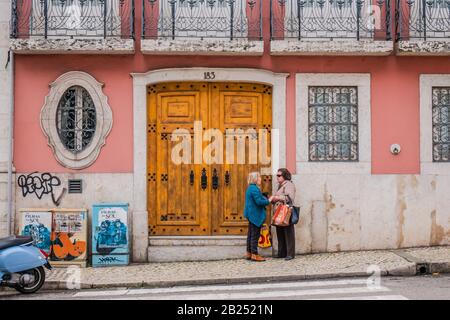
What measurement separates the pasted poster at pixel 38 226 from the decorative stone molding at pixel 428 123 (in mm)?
6956

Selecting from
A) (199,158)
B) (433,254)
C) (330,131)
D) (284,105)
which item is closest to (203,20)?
(284,105)

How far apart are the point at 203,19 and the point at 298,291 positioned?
5814 millimetres

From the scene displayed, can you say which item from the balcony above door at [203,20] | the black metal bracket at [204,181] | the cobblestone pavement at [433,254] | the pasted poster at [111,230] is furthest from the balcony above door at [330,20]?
the pasted poster at [111,230]

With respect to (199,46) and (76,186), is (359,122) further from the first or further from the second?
(76,186)

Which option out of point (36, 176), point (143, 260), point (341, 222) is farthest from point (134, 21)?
point (341, 222)

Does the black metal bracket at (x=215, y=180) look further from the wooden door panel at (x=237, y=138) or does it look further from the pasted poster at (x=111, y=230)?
the pasted poster at (x=111, y=230)

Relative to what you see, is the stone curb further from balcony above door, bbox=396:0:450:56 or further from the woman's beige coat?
balcony above door, bbox=396:0:450:56

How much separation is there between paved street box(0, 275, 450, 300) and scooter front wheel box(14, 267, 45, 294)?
0.11 meters

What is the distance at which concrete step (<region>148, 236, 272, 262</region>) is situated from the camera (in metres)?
13.0

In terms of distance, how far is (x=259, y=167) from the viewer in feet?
43.8

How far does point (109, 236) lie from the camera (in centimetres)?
1251

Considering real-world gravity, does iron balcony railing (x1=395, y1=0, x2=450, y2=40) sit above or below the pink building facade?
above

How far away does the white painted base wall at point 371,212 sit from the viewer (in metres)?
13.2

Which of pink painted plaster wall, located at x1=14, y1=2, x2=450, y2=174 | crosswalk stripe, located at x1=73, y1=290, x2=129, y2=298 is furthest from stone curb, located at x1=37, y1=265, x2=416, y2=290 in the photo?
pink painted plaster wall, located at x1=14, y1=2, x2=450, y2=174
